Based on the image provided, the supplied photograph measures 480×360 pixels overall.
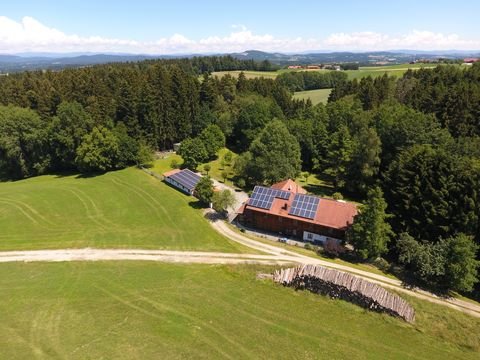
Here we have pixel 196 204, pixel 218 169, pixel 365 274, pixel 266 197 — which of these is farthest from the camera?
pixel 218 169

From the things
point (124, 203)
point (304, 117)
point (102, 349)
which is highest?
point (304, 117)

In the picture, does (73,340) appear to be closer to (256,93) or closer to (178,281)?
(178,281)

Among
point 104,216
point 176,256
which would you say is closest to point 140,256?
point 176,256

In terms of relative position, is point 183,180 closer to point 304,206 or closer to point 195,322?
point 304,206

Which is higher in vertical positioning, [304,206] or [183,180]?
[304,206]

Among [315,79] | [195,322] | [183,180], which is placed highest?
[315,79]

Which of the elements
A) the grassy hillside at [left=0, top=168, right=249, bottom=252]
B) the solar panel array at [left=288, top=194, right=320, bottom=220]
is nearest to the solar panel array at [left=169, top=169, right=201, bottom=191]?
the grassy hillside at [left=0, top=168, right=249, bottom=252]

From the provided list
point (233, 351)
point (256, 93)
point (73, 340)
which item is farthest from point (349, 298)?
point (256, 93)

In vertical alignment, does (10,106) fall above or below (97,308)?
above
